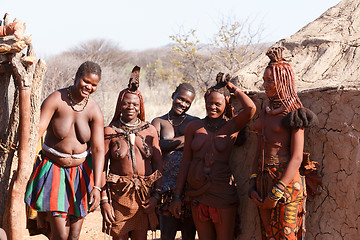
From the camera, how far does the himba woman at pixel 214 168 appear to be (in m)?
3.95

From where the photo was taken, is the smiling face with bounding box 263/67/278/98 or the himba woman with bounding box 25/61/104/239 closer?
the smiling face with bounding box 263/67/278/98

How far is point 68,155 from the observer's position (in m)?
3.80

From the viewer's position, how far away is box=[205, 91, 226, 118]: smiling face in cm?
397

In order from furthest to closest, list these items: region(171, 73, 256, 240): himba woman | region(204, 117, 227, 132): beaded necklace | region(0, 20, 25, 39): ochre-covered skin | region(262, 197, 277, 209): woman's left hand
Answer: region(204, 117, 227, 132): beaded necklace → region(171, 73, 256, 240): himba woman → region(262, 197, 277, 209): woman's left hand → region(0, 20, 25, 39): ochre-covered skin

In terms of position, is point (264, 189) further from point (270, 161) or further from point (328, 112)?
point (328, 112)

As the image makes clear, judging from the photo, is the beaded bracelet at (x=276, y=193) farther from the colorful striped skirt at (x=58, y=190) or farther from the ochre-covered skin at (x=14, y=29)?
the ochre-covered skin at (x=14, y=29)

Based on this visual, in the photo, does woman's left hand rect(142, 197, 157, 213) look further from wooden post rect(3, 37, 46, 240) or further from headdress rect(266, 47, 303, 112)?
headdress rect(266, 47, 303, 112)

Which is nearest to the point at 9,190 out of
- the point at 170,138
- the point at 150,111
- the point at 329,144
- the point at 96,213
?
the point at 170,138

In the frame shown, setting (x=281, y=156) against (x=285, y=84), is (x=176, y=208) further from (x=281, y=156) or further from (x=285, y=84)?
(x=285, y=84)

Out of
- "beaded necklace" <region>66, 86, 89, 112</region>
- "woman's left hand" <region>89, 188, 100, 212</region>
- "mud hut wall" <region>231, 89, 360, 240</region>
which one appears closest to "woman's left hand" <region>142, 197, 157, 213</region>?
"woman's left hand" <region>89, 188, 100, 212</region>

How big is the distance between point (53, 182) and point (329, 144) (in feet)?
7.14

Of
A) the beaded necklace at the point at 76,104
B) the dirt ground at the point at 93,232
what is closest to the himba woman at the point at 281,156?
the beaded necklace at the point at 76,104

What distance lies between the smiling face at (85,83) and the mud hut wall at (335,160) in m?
1.68

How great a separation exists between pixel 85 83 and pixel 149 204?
113 centimetres
